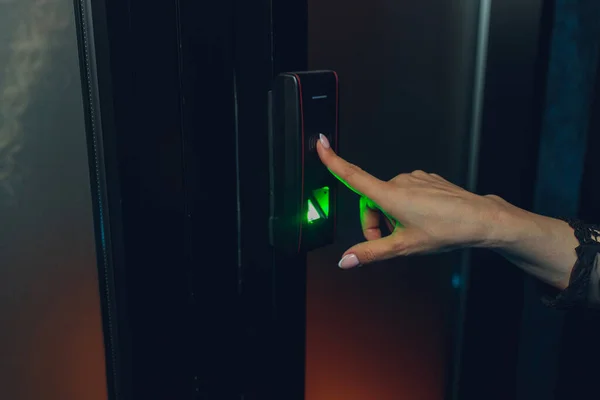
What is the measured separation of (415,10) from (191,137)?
0.71 m

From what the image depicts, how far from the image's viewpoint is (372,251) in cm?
97

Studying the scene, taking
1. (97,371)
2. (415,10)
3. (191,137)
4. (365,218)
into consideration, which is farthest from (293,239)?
(415,10)

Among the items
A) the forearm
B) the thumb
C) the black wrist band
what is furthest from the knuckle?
the black wrist band

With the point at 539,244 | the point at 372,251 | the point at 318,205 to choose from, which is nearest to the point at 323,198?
the point at 318,205

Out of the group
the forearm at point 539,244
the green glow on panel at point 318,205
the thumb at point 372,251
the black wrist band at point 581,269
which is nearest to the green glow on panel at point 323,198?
the green glow on panel at point 318,205

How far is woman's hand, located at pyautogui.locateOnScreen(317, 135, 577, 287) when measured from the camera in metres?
0.98

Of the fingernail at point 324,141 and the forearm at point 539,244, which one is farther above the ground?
the fingernail at point 324,141

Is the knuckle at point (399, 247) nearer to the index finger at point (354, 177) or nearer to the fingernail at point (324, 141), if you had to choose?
the index finger at point (354, 177)

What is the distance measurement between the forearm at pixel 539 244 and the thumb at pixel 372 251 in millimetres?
173

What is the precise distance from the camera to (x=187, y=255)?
100 cm

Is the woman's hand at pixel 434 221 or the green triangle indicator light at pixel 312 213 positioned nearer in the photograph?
the woman's hand at pixel 434 221

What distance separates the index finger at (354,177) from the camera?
990 mm

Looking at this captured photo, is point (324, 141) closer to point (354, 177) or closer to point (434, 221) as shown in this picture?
point (354, 177)

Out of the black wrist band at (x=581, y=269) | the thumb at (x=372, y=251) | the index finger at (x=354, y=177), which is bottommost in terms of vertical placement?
the black wrist band at (x=581, y=269)
